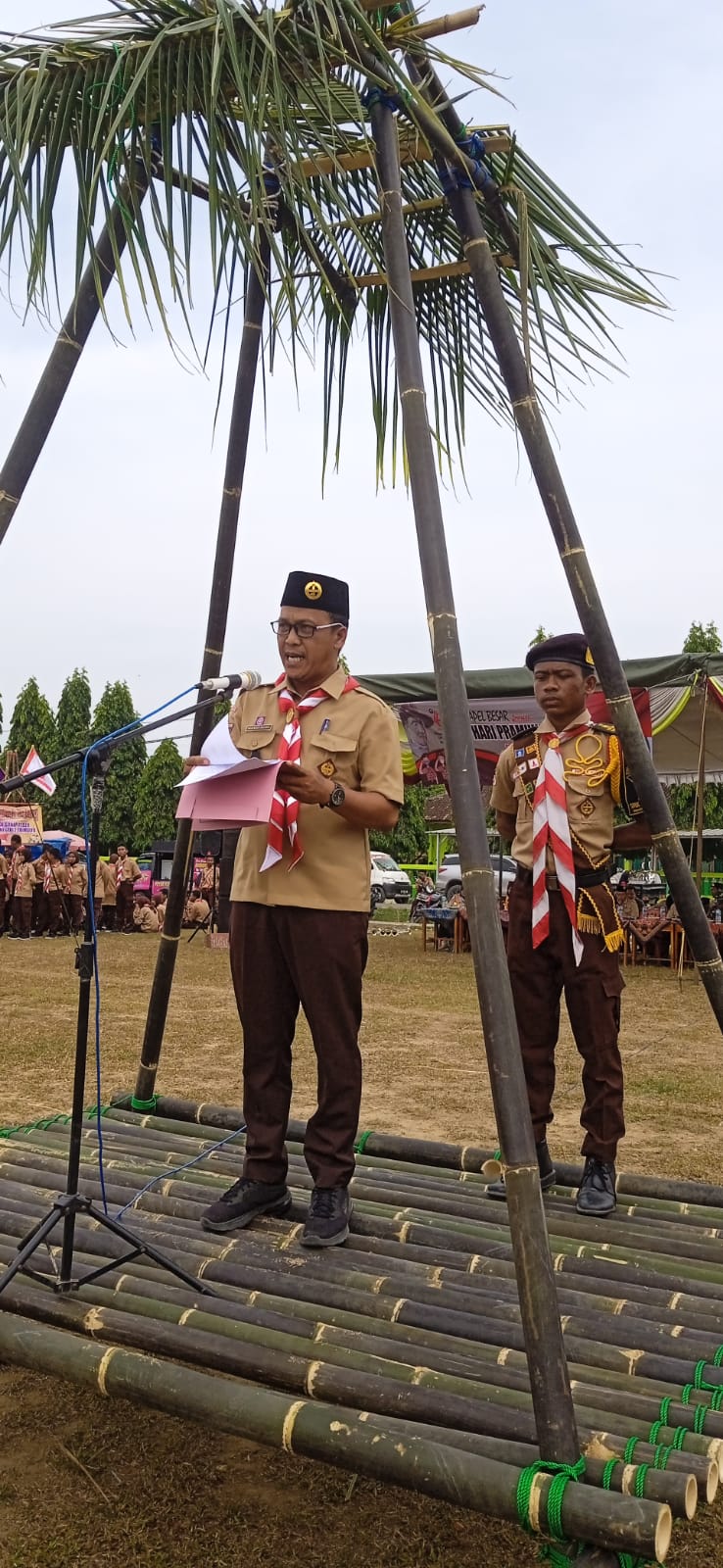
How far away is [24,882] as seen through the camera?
69.7ft

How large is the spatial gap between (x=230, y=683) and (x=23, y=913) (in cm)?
1967

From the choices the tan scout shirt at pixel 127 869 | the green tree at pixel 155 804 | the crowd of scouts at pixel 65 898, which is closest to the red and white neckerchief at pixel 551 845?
the crowd of scouts at pixel 65 898

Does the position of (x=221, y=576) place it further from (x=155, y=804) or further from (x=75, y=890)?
(x=155, y=804)

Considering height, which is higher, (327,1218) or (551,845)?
(551,845)

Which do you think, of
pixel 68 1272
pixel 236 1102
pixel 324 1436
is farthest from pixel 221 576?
pixel 236 1102

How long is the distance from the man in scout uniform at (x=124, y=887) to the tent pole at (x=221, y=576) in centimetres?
1900

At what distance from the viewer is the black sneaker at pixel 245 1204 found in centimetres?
361

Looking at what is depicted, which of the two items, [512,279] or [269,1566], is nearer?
[269,1566]

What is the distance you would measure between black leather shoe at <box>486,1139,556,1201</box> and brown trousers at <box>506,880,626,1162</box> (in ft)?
0.23

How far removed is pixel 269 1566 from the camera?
101 inches

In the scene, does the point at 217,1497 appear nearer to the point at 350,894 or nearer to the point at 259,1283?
the point at 259,1283

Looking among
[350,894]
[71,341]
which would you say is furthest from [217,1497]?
[71,341]

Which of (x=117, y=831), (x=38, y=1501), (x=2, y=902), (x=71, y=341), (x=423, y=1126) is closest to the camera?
(x=38, y=1501)

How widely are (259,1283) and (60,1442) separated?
2.19ft
